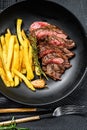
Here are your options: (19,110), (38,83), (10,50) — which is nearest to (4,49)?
(10,50)

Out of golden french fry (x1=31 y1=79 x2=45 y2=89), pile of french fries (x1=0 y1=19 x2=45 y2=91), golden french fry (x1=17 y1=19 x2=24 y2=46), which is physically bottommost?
golden french fry (x1=31 y1=79 x2=45 y2=89)

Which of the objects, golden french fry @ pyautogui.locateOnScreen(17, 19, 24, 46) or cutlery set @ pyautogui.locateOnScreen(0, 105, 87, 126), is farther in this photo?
golden french fry @ pyautogui.locateOnScreen(17, 19, 24, 46)

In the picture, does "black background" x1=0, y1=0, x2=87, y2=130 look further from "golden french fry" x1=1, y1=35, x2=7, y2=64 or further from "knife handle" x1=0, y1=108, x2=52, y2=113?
"golden french fry" x1=1, y1=35, x2=7, y2=64

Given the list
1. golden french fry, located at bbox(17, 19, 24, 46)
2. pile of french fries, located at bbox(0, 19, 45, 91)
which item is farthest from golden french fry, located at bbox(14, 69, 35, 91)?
golden french fry, located at bbox(17, 19, 24, 46)

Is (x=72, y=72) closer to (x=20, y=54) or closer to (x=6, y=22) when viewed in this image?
(x=20, y=54)

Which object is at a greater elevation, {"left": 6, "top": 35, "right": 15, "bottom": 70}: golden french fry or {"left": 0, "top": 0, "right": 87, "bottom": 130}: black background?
{"left": 6, "top": 35, "right": 15, "bottom": 70}: golden french fry

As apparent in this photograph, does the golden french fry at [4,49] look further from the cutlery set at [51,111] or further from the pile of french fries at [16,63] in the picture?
the cutlery set at [51,111]

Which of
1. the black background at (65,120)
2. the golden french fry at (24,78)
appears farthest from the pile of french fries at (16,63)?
the black background at (65,120)
